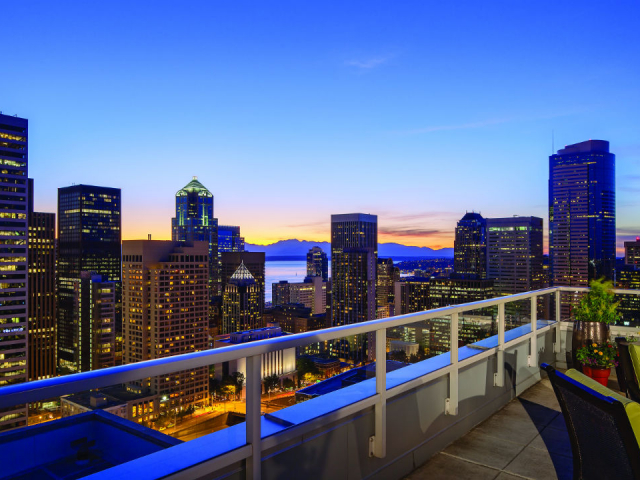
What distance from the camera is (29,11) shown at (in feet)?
220

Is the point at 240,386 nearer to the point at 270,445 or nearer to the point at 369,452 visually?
the point at 270,445

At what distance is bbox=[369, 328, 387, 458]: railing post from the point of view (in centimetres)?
287

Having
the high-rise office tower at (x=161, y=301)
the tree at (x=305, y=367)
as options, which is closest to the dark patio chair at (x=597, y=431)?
the tree at (x=305, y=367)

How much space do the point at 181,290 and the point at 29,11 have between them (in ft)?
171

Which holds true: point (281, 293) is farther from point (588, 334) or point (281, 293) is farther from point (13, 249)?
point (588, 334)

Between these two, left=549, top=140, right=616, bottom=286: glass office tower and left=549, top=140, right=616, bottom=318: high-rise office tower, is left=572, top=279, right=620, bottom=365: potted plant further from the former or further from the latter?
left=549, top=140, right=616, bottom=286: glass office tower

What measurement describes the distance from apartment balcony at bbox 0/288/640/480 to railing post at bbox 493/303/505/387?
15 mm

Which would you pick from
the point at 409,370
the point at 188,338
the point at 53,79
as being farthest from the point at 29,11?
the point at 409,370

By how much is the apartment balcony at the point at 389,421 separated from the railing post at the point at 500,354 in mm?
15

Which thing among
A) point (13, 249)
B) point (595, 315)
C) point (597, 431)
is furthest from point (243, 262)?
point (597, 431)

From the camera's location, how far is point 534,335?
5.71 m

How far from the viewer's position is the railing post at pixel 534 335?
5676 mm

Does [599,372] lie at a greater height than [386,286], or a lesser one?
greater

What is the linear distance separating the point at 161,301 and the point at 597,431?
8920 cm
